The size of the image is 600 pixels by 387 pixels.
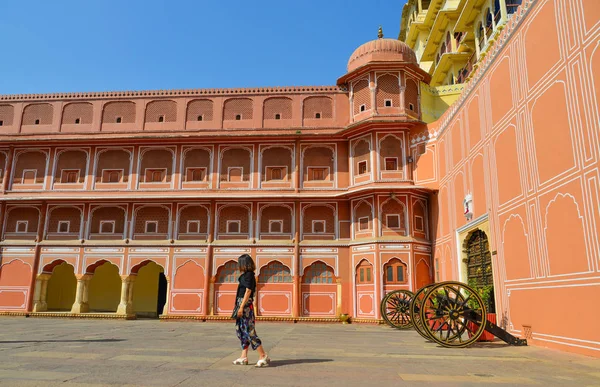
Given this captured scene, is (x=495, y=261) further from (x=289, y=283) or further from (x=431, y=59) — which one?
(x=431, y=59)

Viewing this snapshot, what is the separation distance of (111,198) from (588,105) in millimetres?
18729

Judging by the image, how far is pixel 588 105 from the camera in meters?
8.05

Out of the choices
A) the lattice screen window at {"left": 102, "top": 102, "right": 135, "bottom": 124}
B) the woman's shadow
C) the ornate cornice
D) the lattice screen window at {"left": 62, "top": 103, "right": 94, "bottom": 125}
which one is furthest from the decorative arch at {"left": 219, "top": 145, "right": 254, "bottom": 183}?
the woman's shadow

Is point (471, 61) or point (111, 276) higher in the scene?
point (471, 61)

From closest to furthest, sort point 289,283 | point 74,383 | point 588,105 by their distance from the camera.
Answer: point 74,383 < point 588,105 < point 289,283

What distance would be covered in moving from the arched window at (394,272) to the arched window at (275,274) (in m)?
4.25

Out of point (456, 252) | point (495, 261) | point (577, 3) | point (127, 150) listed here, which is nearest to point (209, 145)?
point (127, 150)

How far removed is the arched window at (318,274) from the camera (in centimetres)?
1989

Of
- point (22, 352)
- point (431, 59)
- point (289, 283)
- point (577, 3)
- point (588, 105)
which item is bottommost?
point (22, 352)

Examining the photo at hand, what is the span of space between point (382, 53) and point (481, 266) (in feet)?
36.7

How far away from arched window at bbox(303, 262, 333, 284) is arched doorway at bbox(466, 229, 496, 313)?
689 cm

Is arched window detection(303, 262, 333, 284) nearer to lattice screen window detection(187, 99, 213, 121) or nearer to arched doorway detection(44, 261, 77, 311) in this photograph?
lattice screen window detection(187, 99, 213, 121)

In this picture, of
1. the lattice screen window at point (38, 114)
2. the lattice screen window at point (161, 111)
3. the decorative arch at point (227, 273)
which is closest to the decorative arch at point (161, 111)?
the lattice screen window at point (161, 111)

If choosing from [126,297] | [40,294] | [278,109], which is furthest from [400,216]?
[40,294]
